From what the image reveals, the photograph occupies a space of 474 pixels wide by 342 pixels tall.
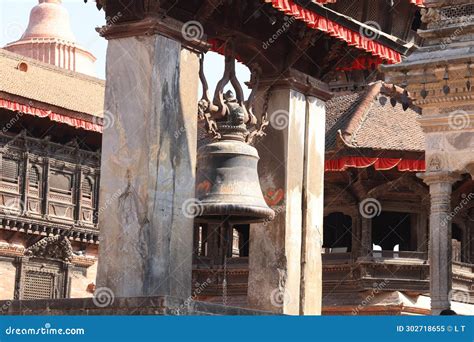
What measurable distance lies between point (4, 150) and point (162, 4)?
2760 centimetres

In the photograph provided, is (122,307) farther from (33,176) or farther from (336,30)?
(33,176)

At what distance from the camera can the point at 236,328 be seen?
677 cm

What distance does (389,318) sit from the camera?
6680 millimetres

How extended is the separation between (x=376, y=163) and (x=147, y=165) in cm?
1799

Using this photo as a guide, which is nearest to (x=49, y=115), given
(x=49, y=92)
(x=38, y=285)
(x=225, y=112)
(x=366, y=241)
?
(x=49, y=92)

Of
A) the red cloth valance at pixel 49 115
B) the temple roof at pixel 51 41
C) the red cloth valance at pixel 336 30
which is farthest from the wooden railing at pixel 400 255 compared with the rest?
the temple roof at pixel 51 41

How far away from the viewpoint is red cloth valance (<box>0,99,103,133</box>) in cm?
3625

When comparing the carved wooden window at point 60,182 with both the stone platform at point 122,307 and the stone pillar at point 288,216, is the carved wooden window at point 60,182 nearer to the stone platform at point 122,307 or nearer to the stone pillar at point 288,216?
the stone pillar at point 288,216

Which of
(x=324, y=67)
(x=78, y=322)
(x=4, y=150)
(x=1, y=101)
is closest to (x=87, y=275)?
(x=4, y=150)

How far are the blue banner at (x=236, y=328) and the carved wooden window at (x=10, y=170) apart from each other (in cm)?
3205

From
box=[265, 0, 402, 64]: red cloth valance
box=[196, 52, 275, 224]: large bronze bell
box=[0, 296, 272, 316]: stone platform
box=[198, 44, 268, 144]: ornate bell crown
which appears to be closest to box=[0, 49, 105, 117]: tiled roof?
box=[265, 0, 402, 64]: red cloth valance

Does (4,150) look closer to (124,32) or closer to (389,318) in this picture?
(124,32)

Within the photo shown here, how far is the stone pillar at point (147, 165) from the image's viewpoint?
11156 mm

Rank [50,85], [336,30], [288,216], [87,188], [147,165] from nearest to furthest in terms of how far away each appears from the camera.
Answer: [147,165] → [288,216] → [336,30] → [50,85] → [87,188]
